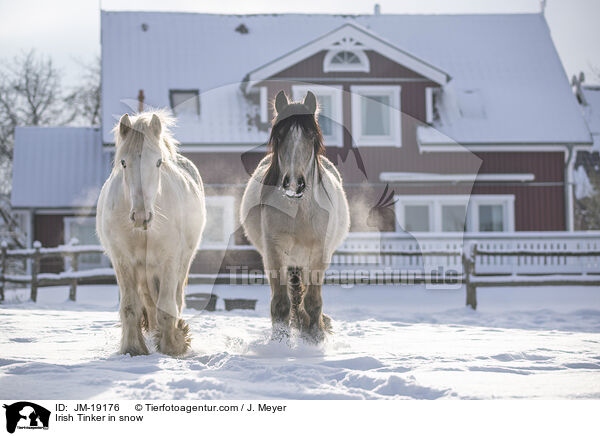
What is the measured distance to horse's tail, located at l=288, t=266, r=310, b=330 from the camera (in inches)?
213

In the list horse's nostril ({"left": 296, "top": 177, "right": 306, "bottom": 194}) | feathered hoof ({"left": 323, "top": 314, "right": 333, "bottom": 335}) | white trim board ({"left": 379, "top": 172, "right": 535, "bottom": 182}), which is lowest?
feathered hoof ({"left": 323, "top": 314, "right": 333, "bottom": 335})

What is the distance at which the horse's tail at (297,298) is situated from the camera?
5406mm

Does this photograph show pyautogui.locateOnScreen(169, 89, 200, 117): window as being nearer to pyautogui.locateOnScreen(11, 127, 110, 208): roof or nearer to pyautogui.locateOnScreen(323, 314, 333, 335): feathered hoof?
pyautogui.locateOnScreen(11, 127, 110, 208): roof

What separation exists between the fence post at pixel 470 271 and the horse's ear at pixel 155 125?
7648 mm

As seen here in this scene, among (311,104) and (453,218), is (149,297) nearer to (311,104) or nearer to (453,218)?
(311,104)

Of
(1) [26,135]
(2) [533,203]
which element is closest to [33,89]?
(1) [26,135]

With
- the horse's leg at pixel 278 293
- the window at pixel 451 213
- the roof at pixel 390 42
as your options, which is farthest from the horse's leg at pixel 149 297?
the window at pixel 451 213

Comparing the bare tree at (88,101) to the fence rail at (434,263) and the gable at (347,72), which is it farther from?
the fence rail at (434,263)

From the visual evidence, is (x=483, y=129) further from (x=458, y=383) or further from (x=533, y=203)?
(x=458, y=383)

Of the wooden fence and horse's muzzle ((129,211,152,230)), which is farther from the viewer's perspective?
the wooden fence

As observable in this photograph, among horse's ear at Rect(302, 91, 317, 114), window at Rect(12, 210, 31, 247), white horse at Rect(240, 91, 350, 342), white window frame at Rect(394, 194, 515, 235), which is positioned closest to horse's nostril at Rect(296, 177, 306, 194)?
white horse at Rect(240, 91, 350, 342)

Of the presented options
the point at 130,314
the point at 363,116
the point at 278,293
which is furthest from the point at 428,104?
the point at 130,314

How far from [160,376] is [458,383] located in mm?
1828

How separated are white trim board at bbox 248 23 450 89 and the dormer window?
200mm
